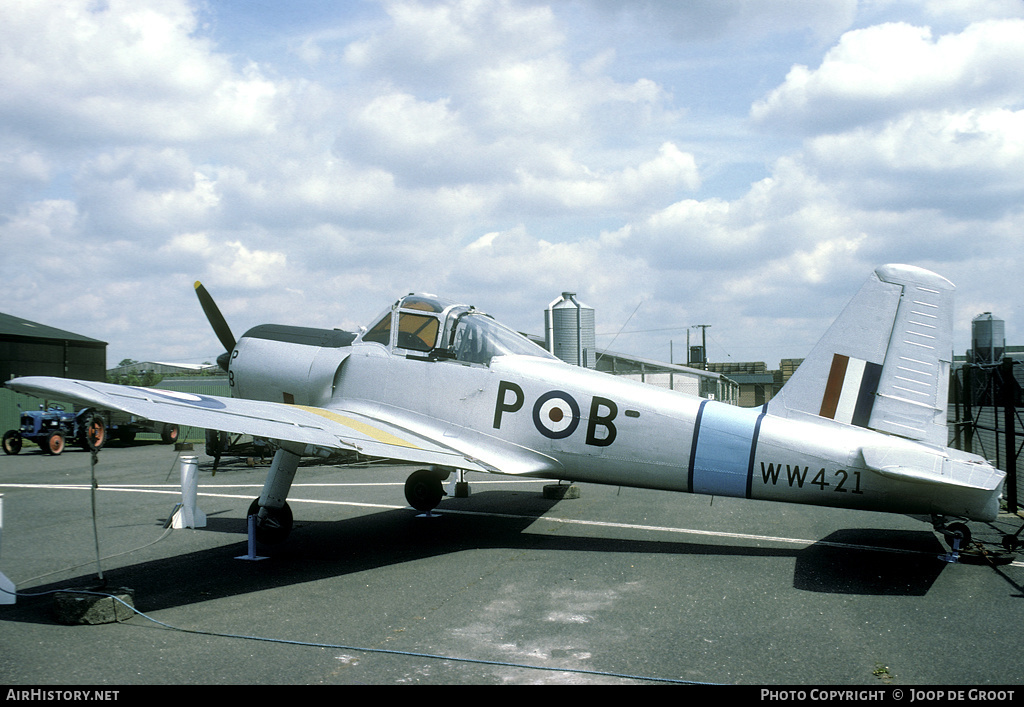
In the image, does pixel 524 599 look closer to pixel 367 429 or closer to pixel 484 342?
pixel 367 429

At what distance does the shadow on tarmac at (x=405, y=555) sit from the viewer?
580 cm

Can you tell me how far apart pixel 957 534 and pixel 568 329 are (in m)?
11.0

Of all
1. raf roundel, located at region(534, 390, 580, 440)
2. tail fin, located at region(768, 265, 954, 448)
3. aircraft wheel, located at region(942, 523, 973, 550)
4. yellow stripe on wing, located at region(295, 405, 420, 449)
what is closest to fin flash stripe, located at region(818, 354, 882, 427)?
tail fin, located at region(768, 265, 954, 448)

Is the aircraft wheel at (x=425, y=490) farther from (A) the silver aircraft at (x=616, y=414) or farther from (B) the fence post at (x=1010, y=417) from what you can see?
(B) the fence post at (x=1010, y=417)

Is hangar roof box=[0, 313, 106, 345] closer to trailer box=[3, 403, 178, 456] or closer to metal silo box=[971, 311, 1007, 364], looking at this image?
trailer box=[3, 403, 178, 456]

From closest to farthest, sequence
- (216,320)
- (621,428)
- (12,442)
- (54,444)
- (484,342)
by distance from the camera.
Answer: (621,428)
(484,342)
(216,320)
(54,444)
(12,442)

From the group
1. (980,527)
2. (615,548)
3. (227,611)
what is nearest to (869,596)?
(615,548)

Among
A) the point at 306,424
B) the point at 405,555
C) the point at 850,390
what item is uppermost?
the point at 850,390

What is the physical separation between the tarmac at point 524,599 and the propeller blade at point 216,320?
9.01 ft

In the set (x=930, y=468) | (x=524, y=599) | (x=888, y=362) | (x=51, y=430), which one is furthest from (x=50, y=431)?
(x=930, y=468)

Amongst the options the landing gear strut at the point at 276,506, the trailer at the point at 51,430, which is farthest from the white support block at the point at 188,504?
the trailer at the point at 51,430

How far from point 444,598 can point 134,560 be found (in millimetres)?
3647

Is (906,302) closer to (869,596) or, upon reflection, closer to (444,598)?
(869,596)

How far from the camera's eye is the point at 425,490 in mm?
9492
